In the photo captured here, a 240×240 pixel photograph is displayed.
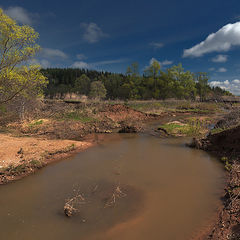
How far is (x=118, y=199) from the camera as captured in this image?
506cm

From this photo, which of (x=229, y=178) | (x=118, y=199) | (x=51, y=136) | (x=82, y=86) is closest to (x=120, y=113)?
(x=51, y=136)

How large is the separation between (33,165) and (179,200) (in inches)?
249

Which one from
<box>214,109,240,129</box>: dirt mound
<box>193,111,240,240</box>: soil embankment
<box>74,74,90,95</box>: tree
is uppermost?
<box>74,74,90,95</box>: tree

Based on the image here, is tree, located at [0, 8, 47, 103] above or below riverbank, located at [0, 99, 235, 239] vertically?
above

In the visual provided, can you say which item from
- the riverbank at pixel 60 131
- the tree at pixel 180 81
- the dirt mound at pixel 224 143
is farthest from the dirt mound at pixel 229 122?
the tree at pixel 180 81

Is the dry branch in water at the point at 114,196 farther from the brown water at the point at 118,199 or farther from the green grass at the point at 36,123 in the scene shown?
the green grass at the point at 36,123

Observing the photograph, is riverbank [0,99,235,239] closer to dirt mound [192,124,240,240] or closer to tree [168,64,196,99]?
dirt mound [192,124,240,240]

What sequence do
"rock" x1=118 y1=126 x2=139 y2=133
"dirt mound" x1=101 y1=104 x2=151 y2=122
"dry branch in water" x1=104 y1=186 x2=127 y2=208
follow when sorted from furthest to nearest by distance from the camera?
"dirt mound" x1=101 y1=104 x2=151 y2=122, "rock" x1=118 y1=126 x2=139 y2=133, "dry branch in water" x1=104 y1=186 x2=127 y2=208

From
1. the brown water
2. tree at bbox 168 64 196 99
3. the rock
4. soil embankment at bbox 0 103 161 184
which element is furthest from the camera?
tree at bbox 168 64 196 99

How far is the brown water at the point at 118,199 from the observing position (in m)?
3.91

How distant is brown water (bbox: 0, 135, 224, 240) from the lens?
391 centimetres

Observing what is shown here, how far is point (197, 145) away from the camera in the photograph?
10.1 m

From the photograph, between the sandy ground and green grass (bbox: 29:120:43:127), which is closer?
the sandy ground

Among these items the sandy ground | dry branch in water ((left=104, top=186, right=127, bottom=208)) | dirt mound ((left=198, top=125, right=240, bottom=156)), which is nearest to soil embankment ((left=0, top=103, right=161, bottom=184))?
the sandy ground
